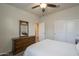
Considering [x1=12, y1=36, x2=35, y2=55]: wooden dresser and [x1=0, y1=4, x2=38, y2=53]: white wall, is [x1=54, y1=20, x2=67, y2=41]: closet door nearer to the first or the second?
[x1=12, y1=36, x2=35, y2=55]: wooden dresser

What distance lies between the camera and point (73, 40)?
4488 millimetres

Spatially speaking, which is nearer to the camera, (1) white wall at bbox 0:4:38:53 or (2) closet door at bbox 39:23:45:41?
(1) white wall at bbox 0:4:38:53

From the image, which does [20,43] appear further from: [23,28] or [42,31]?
[42,31]

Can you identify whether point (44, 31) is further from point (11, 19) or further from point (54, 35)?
point (11, 19)

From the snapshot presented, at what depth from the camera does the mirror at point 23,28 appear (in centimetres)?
386

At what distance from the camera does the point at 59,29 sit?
4.81 m

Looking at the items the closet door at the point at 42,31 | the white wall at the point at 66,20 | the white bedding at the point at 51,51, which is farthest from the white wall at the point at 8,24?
the white wall at the point at 66,20

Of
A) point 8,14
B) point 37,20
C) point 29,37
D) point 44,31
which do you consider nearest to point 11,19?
point 8,14

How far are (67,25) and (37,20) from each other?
146 centimetres

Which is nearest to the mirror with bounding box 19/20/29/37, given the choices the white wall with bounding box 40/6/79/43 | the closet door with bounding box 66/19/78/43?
the white wall with bounding box 40/6/79/43

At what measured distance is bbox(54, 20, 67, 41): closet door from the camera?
4.74 meters

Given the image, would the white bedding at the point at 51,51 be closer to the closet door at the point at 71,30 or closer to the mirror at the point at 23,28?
the mirror at the point at 23,28

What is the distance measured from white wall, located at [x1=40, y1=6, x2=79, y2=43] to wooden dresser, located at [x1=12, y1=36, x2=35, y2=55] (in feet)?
3.20

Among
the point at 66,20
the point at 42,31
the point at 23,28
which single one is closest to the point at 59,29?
the point at 66,20
